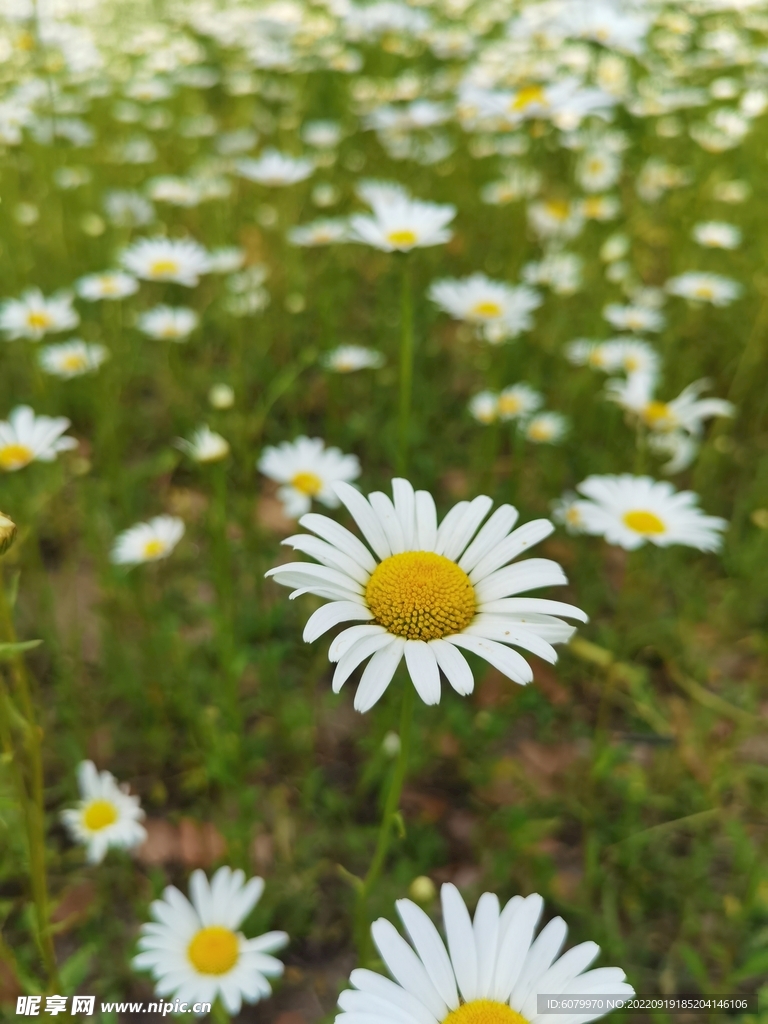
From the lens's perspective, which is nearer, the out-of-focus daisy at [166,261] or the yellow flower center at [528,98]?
the yellow flower center at [528,98]

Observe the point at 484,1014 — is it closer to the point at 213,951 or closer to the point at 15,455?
the point at 213,951

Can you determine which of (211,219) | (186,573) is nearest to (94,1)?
(211,219)

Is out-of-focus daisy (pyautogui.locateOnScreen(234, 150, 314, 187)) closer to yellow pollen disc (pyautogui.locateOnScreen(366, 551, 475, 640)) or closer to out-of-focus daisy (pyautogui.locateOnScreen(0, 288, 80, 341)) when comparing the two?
out-of-focus daisy (pyautogui.locateOnScreen(0, 288, 80, 341))

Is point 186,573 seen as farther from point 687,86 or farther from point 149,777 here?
point 687,86

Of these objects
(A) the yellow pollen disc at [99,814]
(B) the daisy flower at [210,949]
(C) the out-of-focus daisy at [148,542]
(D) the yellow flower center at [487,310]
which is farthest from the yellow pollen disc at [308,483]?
(B) the daisy flower at [210,949]

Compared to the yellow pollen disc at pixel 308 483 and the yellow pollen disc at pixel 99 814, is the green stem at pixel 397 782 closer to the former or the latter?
the yellow pollen disc at pixel 99 814

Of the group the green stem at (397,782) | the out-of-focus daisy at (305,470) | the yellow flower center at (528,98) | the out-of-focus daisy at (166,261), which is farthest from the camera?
the out-of-focus daisy at (166,261)
